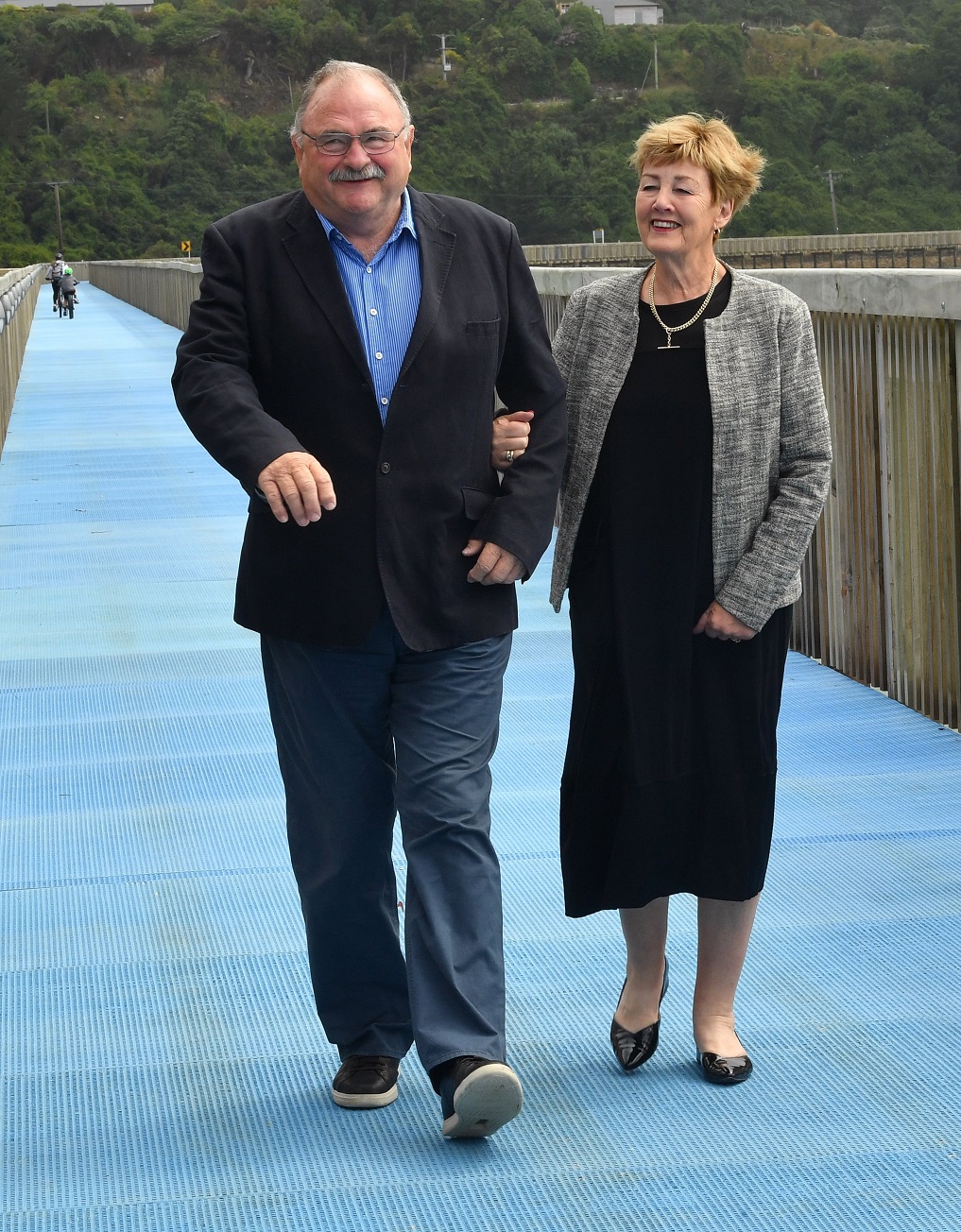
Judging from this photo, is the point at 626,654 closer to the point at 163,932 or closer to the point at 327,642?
the point at 327,642

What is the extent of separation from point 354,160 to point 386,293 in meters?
0.24

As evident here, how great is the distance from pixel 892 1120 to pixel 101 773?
10.5ft

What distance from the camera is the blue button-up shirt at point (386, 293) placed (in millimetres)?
3311

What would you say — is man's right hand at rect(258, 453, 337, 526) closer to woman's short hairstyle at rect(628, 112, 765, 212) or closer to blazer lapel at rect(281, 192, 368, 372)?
blazer lapel at rect(281, 192, 368, 372)

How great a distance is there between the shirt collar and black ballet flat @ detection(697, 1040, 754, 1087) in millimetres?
1569

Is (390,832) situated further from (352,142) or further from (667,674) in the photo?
(352,142)

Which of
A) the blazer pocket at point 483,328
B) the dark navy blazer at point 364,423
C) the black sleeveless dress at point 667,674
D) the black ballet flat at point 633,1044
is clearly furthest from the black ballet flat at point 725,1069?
the blazer pocket at point 483,328

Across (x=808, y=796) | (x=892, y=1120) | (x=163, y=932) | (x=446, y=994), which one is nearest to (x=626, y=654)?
(x=446, y=994)

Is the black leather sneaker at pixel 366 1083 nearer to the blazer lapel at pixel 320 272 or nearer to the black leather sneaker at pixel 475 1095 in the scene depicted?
the black leather sneaker at pixel 475 1095

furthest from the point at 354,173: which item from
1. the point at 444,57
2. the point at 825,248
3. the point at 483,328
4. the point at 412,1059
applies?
the point at 444,57

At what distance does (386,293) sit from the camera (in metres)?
3.34

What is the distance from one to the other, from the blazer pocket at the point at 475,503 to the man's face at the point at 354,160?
0.49 m

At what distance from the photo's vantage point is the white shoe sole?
10.4 ft

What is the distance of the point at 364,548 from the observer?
3.33 meters
